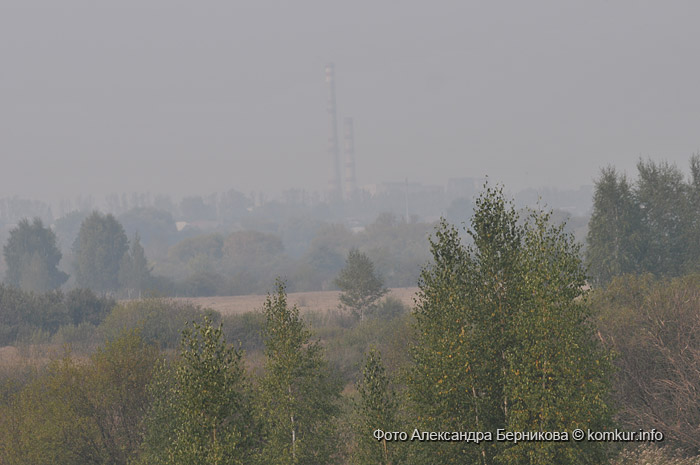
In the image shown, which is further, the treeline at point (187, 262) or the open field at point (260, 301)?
the treeline at point (187, 262)

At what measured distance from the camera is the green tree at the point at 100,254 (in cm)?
9919

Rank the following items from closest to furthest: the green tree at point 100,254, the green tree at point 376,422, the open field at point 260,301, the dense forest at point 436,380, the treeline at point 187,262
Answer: the dense forest at point 436,380
the green tree at point 376,422
the open field at point 260,301
the treeline at point 187,262
the green tree at point 100,254

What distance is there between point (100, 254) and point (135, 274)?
31.1 ft

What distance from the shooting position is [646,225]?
48.8 m

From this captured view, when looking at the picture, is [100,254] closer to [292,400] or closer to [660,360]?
[660,360]

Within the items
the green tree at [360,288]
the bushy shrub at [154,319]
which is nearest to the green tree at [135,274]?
the bushy shrub at [154,319]

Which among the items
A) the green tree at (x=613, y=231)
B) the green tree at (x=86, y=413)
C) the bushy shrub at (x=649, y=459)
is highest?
the green tree at (x=613, y=231)

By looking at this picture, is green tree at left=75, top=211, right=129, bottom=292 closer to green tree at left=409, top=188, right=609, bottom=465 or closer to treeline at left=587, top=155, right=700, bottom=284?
treeline at left=587, top=155, right=700, bottom=284

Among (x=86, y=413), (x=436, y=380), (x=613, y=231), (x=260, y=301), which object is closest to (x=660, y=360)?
(x=436, y=380)

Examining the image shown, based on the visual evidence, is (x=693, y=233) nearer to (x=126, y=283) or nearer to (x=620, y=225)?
(x=620, y=225)

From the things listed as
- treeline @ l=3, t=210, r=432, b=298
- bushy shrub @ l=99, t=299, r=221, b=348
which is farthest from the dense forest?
treeline @ l=3, t=210, r=432, b=298

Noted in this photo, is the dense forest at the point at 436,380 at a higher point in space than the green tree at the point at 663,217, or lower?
lower

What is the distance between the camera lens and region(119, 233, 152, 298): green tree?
94000 millimetres

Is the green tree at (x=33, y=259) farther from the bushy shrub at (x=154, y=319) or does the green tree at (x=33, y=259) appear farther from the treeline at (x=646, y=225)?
the treeline at (x=646, y=225)
